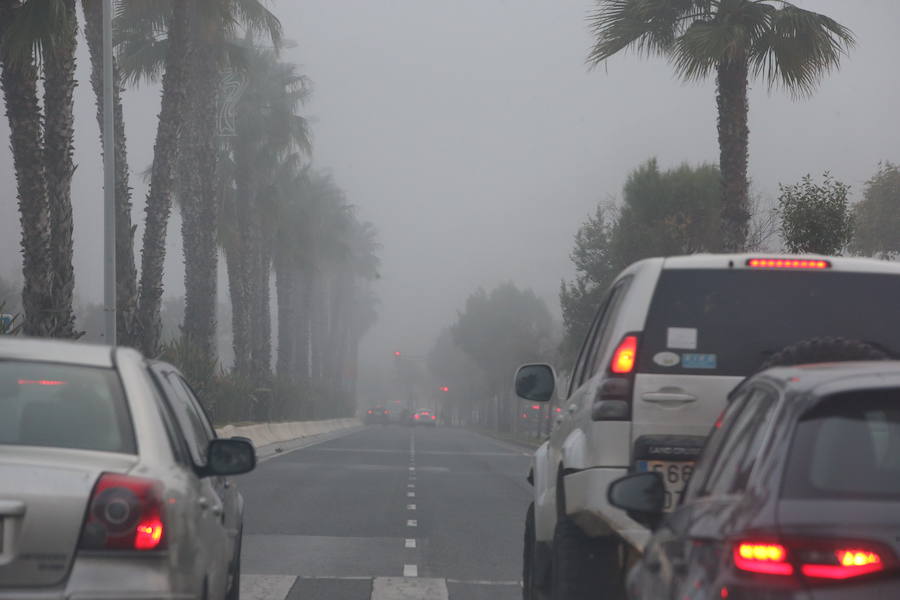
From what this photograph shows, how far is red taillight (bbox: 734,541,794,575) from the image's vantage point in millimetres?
3789

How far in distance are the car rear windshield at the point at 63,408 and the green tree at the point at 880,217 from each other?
48305mm

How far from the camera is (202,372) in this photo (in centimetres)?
3466

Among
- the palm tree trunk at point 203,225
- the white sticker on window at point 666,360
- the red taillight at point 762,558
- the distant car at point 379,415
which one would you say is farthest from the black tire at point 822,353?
the distant car at point 379,415

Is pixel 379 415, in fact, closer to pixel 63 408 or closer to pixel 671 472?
pixel 671 472

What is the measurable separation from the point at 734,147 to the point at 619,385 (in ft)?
56.9

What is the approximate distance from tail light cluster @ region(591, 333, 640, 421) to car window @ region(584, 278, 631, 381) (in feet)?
0.28

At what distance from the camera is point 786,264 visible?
713 centimetres

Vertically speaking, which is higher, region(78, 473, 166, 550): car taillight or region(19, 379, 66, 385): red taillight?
region(19, 379, 66, 385): red taillight

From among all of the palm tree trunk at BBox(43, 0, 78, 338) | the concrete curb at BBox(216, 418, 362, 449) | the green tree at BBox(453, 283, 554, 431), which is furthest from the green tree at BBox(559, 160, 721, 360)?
the green tree at BBox(453, 283, 554, 431)

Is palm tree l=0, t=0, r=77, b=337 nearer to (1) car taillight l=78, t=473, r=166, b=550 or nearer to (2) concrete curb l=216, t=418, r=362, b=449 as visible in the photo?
(2) concrete curb l=216, t=418, r=362, b=449

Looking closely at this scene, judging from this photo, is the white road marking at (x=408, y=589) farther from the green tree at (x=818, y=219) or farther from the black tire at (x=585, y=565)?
the green tree at (x=818, y=219)

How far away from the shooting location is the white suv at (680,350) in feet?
22.4

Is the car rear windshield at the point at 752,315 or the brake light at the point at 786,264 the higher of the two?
the brake light at the point at 786,264

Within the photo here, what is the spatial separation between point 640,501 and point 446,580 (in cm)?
651
